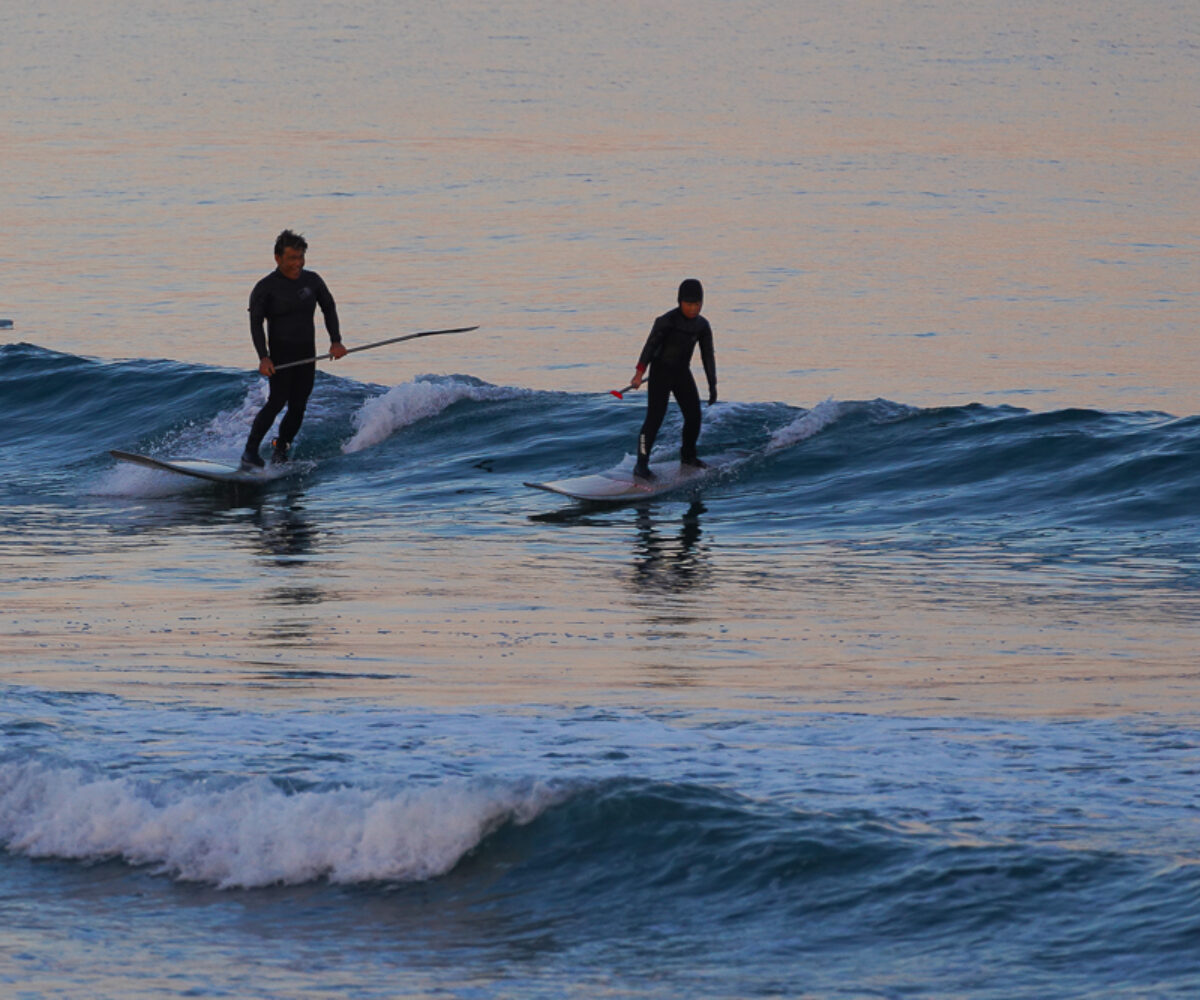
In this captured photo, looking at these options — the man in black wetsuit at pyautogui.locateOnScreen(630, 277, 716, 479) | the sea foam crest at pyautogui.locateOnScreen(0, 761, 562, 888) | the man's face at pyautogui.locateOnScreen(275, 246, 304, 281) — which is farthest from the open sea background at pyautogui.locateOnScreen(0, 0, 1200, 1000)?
the man's face at pyautogui.locateOnScreen(275, 246, 304, 281)

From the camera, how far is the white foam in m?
18.2

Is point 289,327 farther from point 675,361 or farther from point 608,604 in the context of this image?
point 608,604

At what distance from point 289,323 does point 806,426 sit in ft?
16.5

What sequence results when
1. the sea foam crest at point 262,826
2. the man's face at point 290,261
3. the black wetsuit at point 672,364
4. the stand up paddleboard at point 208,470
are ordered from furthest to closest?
the stand up paddleboard at point 208,470
the black wetsuit at point 672,364
the man's face at point 290,261
the sea foam crest at point 262,826

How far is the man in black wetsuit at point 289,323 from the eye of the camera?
16.0 meters

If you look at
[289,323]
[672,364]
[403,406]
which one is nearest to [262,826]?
[672,364]

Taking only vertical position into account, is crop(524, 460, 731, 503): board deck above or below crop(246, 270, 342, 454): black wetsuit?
below

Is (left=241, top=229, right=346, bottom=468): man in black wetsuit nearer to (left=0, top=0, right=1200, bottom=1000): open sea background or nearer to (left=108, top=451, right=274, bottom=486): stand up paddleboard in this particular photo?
(left=108, top=451, right=274, bottom=486): stand up paddleboard

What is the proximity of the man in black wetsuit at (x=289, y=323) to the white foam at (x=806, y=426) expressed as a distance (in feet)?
13.6

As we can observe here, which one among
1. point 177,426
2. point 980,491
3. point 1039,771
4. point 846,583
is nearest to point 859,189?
point 177,426

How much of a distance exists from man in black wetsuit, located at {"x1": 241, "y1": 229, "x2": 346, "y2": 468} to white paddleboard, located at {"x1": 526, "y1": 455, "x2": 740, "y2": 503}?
2.08m

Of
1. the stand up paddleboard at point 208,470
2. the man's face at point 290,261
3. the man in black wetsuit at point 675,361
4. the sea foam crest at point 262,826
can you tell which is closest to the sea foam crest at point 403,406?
the stand up paddleboard at point 208,470

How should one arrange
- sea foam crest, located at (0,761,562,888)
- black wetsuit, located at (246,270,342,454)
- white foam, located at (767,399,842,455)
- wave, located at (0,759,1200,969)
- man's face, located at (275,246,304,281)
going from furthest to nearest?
white foam, located at (767,399,842,455) < black wetsuit, located at (246,270,342,454) < man's face, located at (275,246,304,281) < sea foam crest, located at (0,761,562,888) < wave, located at (0,759,1200,969)

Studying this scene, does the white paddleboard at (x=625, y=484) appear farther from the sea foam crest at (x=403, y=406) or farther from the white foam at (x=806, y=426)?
the sea foam crest at (x=403, y=406)
